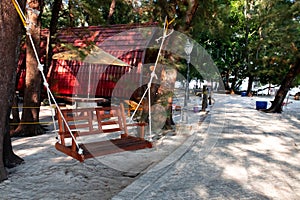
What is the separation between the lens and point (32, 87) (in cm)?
669

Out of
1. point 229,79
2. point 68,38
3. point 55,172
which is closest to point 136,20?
point 68,38

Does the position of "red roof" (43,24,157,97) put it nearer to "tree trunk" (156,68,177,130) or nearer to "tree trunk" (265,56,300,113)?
"tree trunk" (156,68,177,130)

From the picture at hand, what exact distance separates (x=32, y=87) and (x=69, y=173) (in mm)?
3358

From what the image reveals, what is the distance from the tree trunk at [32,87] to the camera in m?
6.48

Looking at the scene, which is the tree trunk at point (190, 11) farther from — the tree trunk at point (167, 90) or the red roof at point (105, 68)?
the red roof at point (105, 68)

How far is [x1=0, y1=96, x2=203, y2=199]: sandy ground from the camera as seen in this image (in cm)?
346

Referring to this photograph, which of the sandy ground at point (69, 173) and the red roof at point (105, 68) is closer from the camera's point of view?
the sandy ground at point (69, 173)

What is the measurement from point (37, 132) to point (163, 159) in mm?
3916

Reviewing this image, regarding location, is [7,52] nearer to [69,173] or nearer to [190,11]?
[69,173]

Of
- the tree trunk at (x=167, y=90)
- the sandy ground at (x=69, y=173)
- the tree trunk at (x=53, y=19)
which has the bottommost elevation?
the sandy ground at (x=69, y=173)

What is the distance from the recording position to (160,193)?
3467 mm

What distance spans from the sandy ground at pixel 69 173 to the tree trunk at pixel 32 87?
92 centimetres

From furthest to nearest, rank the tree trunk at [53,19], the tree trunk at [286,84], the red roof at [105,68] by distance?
1. the red roof at [105,68]
2. the tree trunk at [286,84]
3. the tree trunk at [53,19]

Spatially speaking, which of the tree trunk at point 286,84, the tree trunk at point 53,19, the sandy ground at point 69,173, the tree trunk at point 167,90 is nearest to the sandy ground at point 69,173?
the sandy ground at point 69,173
